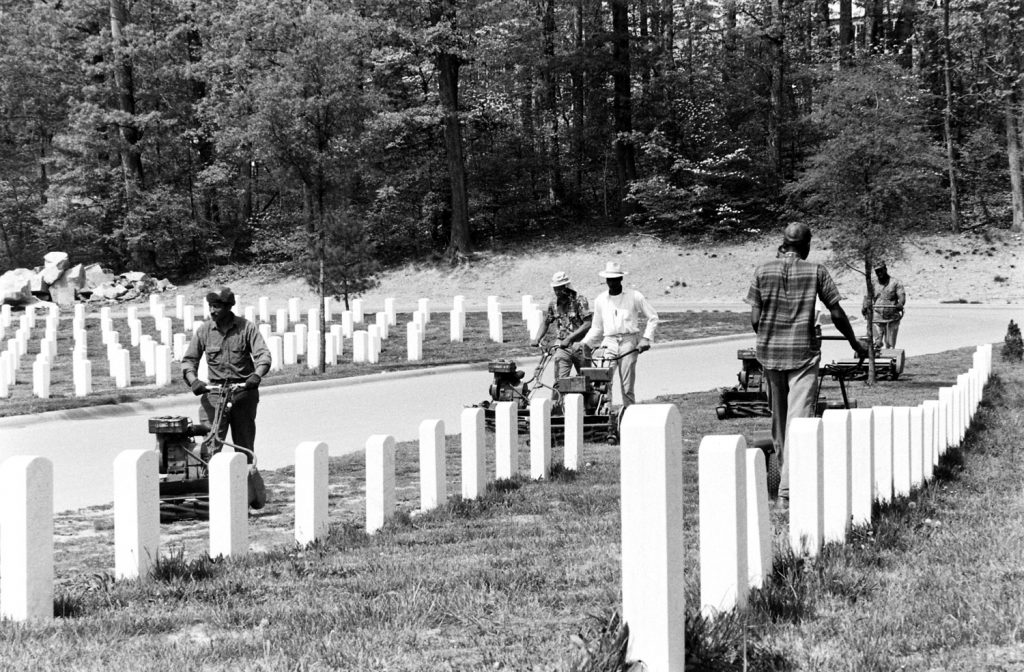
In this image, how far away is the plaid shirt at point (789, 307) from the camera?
7965 mm

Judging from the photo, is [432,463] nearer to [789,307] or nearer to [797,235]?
[789,307]

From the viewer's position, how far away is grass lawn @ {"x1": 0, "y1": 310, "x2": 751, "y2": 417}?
678 inches

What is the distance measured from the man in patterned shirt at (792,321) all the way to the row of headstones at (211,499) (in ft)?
6.19

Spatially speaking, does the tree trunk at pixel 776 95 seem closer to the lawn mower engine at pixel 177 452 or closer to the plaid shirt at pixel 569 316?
the plaid shirt at pixel 569 316

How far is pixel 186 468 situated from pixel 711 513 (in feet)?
17.4

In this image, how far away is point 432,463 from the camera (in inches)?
302

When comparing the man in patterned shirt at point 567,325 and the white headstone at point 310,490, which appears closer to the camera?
the white headstone at point 310,490

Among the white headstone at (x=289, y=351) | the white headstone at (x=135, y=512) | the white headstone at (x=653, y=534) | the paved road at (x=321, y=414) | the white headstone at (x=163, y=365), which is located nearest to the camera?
the white headstone at (x=653, y=534)

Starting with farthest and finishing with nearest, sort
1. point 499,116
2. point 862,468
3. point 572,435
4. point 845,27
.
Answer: point 845,27 → point 499,116 → point 572,435 → point 862,468

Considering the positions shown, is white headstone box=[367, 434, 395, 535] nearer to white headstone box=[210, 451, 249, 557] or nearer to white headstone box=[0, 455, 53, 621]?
white headstone box=[210, 451, 249, 557]

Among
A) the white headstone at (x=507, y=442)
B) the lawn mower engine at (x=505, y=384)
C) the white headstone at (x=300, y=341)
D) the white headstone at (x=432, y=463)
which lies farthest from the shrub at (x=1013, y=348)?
the white headstone at (x=432, y=463)

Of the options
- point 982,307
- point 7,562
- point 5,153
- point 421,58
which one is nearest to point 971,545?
point 7,562

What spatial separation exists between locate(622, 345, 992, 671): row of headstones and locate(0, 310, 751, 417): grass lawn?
12.2m

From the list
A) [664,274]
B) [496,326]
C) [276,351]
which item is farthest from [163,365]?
[664,274]
